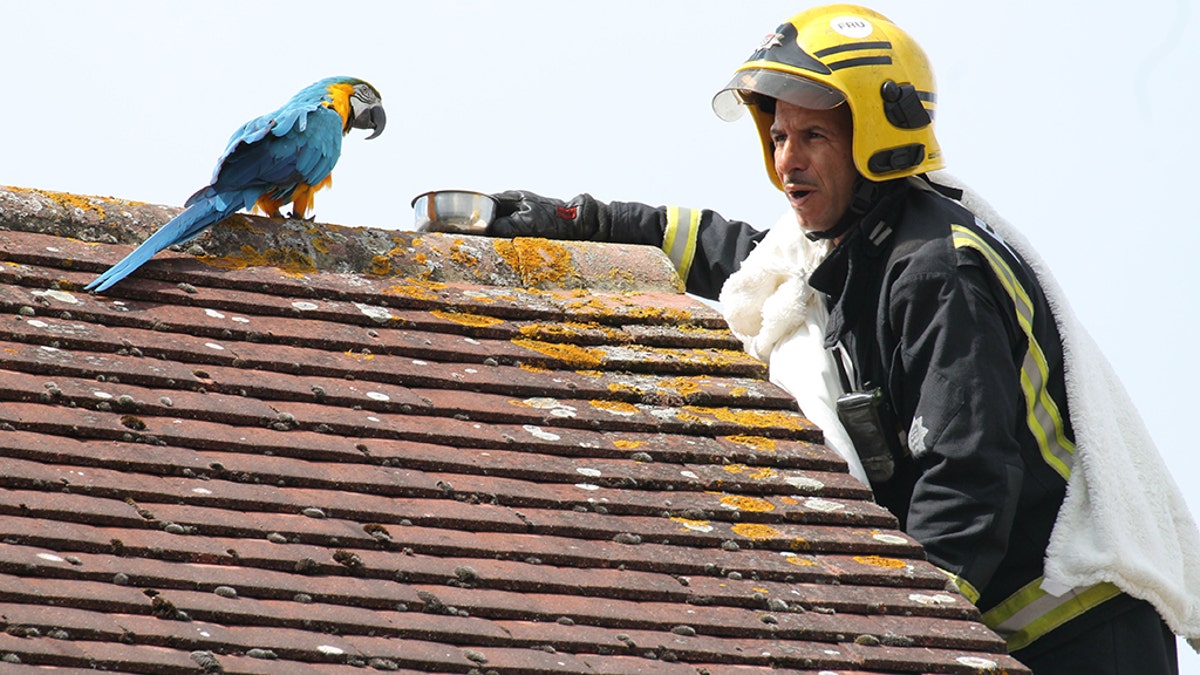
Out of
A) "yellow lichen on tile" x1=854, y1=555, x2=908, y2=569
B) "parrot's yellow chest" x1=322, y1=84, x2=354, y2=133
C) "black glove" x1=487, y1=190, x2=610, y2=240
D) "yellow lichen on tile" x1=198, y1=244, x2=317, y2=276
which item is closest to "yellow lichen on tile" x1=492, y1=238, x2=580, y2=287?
"black glove" x1=487, y1=190, x2=610, y2=240

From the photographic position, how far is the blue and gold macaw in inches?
174

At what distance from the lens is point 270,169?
5121mm

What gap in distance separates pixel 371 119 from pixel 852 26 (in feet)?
A: 9.48

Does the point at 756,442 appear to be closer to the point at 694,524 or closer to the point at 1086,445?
the point at 694,524

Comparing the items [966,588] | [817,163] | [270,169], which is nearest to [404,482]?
[966,588]

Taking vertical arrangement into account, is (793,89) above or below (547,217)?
above

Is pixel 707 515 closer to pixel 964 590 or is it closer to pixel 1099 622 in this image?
pixel 964 590

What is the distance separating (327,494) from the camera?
3.54 meters

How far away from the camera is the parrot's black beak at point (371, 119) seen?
720cm

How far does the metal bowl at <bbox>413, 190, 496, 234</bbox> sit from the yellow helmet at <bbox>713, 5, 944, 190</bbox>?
994 mm

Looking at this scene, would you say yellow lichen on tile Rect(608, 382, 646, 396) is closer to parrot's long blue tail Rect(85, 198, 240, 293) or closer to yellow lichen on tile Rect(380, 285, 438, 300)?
yellow lichen on tile Rect(380, 285, 438, 300)

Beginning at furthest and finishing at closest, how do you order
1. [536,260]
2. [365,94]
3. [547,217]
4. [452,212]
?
1. [365,94]
2. [547,217]
3. [452,212]
4. [536,260]

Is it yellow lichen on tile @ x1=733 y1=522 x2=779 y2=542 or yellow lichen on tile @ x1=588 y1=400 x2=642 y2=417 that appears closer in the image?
yellow lichen on tile @ x1=733 y1=522 x2=779 y2=542

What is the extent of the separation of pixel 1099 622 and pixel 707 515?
4.48ft
